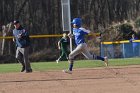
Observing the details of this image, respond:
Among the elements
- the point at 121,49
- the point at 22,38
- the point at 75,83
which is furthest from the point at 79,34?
the point at 121,49

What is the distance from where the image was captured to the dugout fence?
31.6 meters

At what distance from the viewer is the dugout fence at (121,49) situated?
3162 centimetres

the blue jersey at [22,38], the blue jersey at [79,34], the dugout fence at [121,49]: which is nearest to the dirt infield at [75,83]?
the blue jersey at [79,34]

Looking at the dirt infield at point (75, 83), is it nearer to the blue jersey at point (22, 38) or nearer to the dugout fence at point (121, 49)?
the blue jersey at point (22, 38)

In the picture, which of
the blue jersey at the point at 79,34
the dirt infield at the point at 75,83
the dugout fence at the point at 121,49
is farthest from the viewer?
the dugout fence at the point at 121,49

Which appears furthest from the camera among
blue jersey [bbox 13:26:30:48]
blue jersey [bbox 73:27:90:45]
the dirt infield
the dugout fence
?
the dugout fence

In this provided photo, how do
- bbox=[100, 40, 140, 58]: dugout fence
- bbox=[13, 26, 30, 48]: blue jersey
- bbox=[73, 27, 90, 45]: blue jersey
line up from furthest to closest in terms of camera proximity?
bbox=[100, 40, 140, 58]: dugout fence
bbox=[13, 26, 30, 48]: blue jersey
bbox=[73, 27, 90, 45]: blue jersey

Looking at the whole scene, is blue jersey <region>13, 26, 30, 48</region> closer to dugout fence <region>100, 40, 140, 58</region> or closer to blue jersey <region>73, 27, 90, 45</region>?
blue jersey <region>73, 27, 90, 45</region>

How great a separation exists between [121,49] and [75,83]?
19517 millimetres

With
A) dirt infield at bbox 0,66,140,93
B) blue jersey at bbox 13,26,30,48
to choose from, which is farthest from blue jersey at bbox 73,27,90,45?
blue jersey at bbox 13,26,30,48

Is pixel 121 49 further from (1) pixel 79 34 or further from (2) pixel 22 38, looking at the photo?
(1) pixel 79 34

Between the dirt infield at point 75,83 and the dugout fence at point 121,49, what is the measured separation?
1549 centimetres

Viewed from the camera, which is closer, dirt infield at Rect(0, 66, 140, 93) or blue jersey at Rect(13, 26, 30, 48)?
dirt infield at Rect(0, 66, 140, 93)

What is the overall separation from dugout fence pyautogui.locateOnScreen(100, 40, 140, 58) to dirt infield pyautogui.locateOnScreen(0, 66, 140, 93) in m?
15.5
